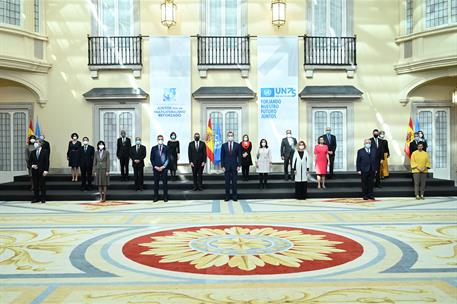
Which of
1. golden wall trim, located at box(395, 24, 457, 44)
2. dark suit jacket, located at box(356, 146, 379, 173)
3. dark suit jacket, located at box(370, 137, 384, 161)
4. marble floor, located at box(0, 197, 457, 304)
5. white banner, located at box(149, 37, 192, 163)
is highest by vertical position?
golden wall trim, located at box(395, 24, 457, 44)

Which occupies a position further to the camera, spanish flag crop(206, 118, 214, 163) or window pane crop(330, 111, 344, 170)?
window pane crop(330, 111, 344, 170)

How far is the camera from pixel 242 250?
21.8 feet

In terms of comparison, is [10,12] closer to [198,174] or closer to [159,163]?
[159,163]

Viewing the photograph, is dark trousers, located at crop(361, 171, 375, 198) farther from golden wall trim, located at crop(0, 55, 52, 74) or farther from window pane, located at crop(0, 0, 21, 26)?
window pane, located at crop(0, 0, 21, 26)

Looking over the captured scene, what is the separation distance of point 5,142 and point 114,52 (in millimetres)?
4625

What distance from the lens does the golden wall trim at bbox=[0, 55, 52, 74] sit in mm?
14367

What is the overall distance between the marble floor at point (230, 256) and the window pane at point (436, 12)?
6.92m

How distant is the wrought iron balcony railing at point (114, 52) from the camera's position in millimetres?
16047

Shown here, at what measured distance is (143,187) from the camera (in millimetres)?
14000

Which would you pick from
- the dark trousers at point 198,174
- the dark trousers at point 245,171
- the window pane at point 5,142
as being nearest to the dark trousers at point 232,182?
the dark trousers at point 198,174

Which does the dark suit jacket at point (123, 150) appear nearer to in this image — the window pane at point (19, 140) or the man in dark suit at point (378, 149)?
the window pane at point (19, 140)

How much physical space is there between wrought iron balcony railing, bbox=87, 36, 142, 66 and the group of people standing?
120 inches

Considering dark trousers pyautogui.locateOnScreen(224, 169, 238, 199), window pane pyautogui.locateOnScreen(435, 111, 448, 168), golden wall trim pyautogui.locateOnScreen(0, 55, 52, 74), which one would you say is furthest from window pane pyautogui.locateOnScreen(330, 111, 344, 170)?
golden wall trim pyautogui.locateOnScreen(0, 55, 52, 74)

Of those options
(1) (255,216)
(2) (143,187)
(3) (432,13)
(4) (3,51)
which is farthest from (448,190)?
(4) (3,51)
